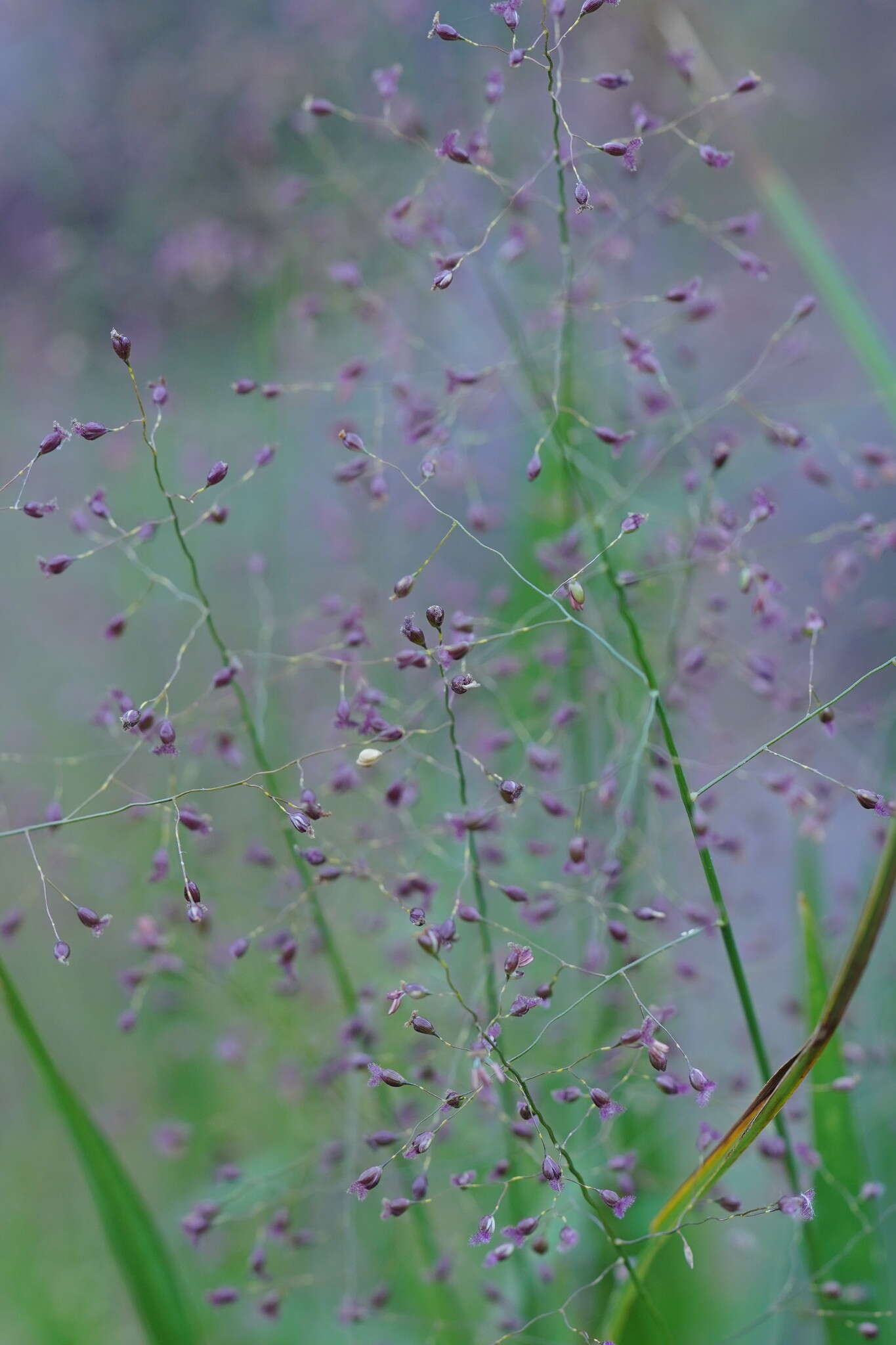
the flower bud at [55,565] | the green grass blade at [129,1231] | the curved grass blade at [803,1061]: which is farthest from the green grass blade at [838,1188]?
the flower bud at [55,565]

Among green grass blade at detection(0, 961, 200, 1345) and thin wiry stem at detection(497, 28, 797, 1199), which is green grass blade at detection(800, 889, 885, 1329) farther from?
green grass blade at detection(0, 961, 200, 1345)

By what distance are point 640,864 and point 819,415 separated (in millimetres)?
1493

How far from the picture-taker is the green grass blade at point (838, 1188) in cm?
97

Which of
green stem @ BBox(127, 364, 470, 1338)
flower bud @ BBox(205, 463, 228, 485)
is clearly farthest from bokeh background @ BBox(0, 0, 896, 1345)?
flower bud @ BBox(205, 463, 228, 485)

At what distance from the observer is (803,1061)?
0.69 meters

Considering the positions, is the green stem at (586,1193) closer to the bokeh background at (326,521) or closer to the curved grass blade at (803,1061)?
the curved grass blade at (803,1061)

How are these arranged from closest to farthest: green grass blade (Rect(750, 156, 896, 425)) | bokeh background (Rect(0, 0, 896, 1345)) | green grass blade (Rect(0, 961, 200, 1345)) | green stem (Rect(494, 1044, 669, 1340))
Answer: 1. green stem (Rect(494, 1044, 669, 1340))
2. green grass blade (Rect(0, 961, 200, 1345))
3. green grass blade (Rect(750, 156, 896, 425))
4. bokeh background (Rect(0, 0, 896, 1345))

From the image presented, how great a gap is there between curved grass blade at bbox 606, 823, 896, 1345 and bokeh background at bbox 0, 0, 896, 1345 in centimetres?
23

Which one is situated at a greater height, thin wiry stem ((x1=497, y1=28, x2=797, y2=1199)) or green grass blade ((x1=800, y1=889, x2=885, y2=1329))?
thin wiry stem ((x1=497, y1=28, x2=797, y2=1199))

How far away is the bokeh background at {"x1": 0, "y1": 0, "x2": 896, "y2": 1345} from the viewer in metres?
1.29

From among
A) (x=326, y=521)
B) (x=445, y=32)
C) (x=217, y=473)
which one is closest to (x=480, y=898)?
(x=217, y=473)

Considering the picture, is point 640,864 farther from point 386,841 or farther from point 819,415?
point 819,415

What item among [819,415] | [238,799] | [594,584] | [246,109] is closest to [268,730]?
[594,584]

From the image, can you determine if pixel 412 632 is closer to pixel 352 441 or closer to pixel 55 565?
pixel 352 441
